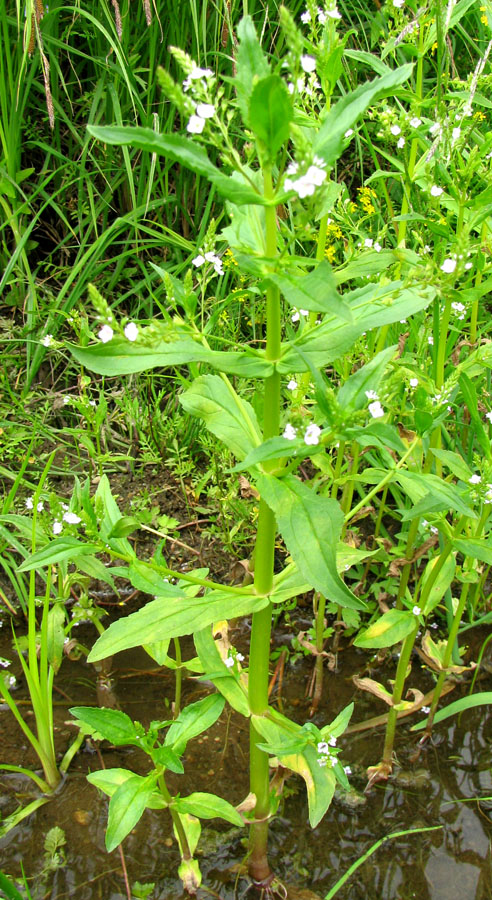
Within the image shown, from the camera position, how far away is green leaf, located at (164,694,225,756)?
1756mm

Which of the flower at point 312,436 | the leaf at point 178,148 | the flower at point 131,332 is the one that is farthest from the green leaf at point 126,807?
the leaf at point 178,148

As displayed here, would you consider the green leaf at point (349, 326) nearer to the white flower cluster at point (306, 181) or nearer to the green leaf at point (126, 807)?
the white flower cluster at point (306, 181)

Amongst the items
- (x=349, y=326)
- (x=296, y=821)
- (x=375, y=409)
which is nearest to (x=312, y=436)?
(x=375, y=409)

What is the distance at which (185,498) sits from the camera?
2.95 meters

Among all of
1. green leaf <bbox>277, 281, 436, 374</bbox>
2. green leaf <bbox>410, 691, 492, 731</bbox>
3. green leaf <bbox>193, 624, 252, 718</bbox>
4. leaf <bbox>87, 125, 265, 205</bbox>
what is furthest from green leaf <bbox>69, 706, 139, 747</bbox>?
leaf <bbox>87, 125, 265, 205</bbox>

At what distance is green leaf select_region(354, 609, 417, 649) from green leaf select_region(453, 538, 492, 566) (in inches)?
11.5

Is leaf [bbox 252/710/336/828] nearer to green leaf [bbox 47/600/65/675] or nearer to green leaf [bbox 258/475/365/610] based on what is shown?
green leaf [bbox 258/475/365/610]

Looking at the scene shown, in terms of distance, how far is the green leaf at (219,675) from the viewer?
6.09 ft

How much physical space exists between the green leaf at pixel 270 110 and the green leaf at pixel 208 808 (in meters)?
1.52

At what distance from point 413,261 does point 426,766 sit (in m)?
1.59

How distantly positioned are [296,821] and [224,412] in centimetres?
134

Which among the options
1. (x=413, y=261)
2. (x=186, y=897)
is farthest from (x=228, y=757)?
(x=413, y=261)

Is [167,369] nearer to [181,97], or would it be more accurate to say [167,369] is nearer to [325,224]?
[325,224]

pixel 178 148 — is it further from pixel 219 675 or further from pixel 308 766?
pixel 308 766
